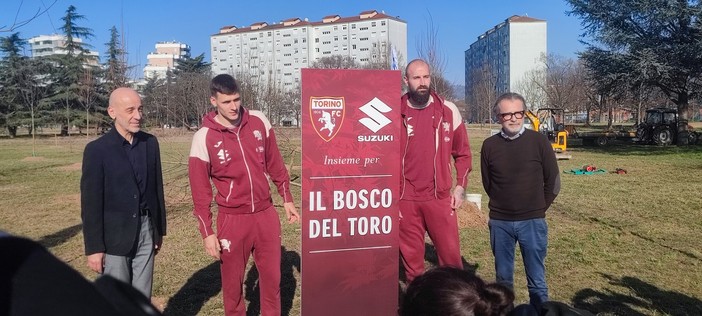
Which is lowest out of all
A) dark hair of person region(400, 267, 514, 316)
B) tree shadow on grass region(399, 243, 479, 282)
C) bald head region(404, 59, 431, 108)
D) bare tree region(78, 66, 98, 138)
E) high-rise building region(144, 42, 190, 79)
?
tree shadow on grass region(399, 243, 479, 282)

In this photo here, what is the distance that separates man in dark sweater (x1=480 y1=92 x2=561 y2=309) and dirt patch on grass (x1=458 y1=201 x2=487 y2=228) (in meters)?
4.10

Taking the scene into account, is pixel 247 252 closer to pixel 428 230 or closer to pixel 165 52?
pixel 428 230

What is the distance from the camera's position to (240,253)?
11.8ft

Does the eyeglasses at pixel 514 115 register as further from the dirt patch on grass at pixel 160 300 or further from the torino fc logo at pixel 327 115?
the dirt patch on grass at pixel 160 300

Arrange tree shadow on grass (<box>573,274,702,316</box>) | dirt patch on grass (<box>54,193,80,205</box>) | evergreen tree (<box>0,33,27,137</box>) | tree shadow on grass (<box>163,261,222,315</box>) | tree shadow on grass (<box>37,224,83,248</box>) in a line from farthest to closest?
evergreen tree (<box>0,33,27,137</box>)
dirt patch on grass (<box>54,193,80,205</box>)
tree shadow on grass (<box>37,224,83,248</box>)
tree shadow on grass (<box>163,261,222,315</box>)
tree shadow on grass (<box>573,274,702,316</box>)

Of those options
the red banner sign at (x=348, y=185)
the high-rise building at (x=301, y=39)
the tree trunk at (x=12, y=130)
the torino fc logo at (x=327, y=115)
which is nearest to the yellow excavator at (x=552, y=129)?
the red banner sign at (x=348, y=185)

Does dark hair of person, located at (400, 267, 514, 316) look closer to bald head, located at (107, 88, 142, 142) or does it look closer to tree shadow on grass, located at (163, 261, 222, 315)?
bald head, located at (107, 88, 142, 142)

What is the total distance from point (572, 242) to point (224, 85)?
5.55 m

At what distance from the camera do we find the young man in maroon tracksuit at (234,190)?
3510mm

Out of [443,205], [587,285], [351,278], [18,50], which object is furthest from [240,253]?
[18,50]

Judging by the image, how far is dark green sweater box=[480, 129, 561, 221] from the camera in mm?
3822

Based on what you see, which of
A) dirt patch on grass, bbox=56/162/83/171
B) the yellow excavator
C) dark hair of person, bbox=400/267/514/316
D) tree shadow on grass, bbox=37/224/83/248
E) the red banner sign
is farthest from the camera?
the yellow excavator

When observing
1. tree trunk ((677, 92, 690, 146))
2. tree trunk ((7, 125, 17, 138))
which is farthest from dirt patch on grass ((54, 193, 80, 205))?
tree trunk ((7, 125, 17, 138))

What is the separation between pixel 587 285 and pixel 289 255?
3.41m
